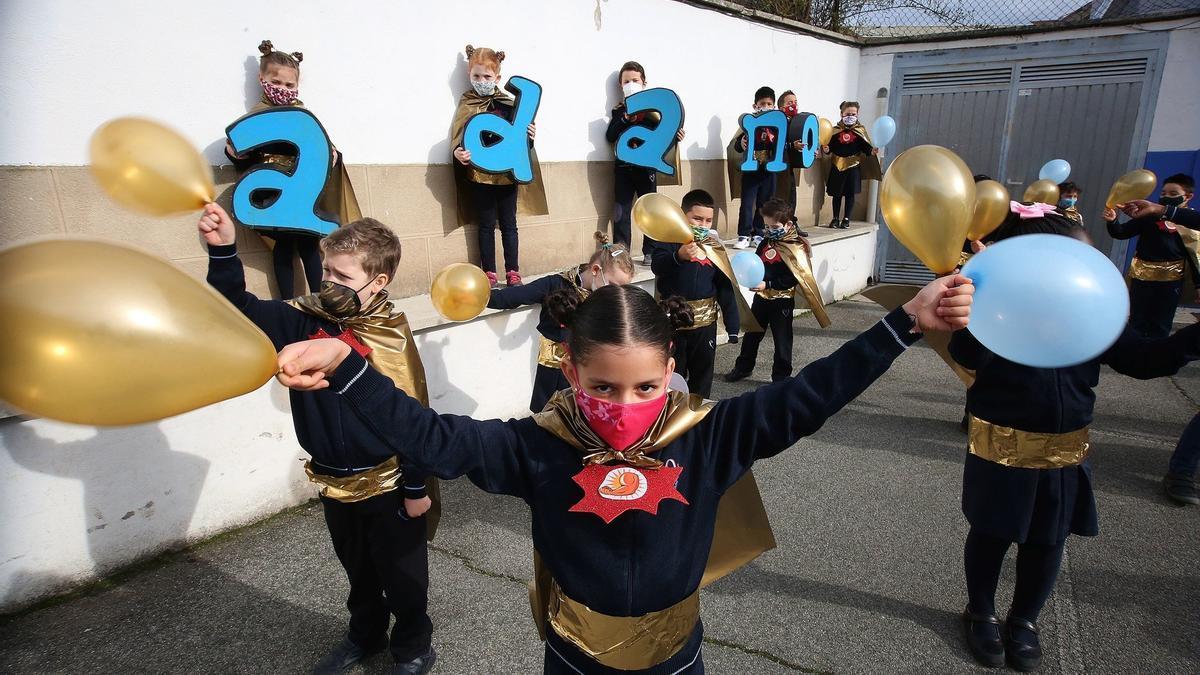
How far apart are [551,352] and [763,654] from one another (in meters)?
1.93

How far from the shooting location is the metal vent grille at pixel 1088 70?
8516mm

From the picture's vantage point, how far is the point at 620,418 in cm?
142

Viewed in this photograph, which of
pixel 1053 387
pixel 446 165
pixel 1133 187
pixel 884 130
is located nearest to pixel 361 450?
pixel 1053 387

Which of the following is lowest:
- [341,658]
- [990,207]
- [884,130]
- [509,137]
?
[341,658]

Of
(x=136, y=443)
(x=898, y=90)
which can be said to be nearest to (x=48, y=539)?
(x=136, y=443)

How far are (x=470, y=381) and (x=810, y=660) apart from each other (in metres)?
2.66

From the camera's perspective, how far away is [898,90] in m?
9.97

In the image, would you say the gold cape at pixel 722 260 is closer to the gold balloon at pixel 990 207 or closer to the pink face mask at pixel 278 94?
the gold balloon at pixel 990 207

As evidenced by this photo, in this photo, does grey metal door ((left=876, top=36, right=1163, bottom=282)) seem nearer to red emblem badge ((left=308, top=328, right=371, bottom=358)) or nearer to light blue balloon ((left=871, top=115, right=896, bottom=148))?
light blue balloon ((left=871, top=115, right=896, bottom=148))

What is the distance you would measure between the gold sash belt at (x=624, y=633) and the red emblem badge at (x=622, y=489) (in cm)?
28

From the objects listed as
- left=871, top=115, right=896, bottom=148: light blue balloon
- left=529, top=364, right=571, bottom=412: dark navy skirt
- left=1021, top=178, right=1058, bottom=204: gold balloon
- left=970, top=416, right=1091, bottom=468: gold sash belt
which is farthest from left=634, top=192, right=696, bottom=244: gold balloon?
left=871, top=115, right=896, bottom=148: light blue balloon

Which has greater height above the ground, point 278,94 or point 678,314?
Result: point 278,94

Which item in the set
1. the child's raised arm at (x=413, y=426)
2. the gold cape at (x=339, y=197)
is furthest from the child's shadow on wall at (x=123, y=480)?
the child's raised arm at (x=413, y=426)

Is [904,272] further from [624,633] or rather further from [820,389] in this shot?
[624,633]
